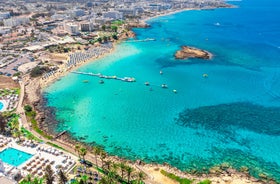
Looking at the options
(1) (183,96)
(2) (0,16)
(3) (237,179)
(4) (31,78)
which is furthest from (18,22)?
(3) (237,179)

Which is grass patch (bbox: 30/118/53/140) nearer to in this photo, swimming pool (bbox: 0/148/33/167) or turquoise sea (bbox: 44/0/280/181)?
turquoise sea (bbox: 44/0/280/181)

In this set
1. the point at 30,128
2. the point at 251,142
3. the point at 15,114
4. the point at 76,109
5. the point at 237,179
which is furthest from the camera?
the point at 76,109

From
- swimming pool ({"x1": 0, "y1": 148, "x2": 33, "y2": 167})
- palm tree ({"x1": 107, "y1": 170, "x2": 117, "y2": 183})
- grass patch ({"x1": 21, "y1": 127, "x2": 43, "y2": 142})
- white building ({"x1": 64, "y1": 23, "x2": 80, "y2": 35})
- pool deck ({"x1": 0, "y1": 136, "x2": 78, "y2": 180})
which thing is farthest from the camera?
white building ({"x1": 64, "y1": 23, "x2": 80, "y2": 35})

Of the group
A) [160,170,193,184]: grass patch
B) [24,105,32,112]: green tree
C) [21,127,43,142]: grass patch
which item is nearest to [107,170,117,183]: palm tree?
[160,170,193,184]: grass patch

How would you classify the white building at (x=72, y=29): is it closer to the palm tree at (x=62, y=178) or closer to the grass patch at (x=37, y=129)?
the grass patch at (x=37, y=129)

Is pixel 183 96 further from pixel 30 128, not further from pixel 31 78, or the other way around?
pixel 31 78
